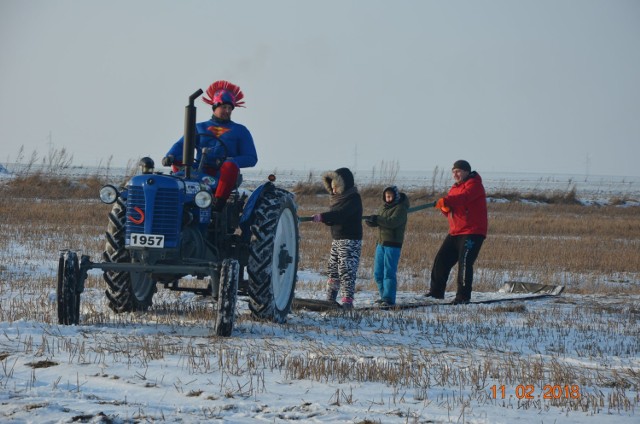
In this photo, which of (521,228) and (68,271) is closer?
(68,271)

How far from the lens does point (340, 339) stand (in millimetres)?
7961

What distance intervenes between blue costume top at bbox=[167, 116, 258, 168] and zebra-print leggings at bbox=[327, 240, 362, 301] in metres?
2.23

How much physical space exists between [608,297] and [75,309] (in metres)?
7.47

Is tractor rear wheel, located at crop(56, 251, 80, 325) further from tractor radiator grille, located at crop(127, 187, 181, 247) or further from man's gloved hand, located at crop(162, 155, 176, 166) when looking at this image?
man's gloved hand, located at crop(162, 155, 176, 166)

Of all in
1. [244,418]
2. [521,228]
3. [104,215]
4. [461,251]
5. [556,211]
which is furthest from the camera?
[556,211]

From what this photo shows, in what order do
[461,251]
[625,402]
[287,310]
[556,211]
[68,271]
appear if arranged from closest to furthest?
[625,402] → [68,271] → [287,310] → [461,251] → [556,211]

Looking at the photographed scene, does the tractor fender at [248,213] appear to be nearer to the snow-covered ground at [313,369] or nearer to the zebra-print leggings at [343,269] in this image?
the snow-covered ground at [313,369]

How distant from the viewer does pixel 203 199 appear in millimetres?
7941

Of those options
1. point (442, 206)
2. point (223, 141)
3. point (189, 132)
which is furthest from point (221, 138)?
point (442, 206)

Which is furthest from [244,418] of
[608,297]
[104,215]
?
[104,215]

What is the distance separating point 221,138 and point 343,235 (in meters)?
2.47

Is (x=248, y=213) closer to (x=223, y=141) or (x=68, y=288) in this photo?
(x=223, y=141)

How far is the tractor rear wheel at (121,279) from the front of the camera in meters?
8.38

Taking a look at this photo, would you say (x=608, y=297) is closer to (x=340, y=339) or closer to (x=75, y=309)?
(x=340, y=339)
